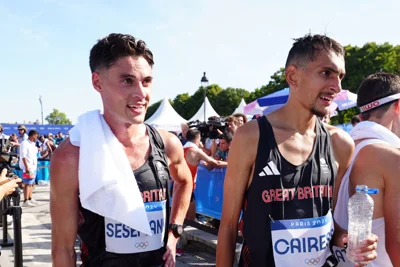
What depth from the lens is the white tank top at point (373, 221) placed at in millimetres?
2416

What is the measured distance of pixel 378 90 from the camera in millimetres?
2611

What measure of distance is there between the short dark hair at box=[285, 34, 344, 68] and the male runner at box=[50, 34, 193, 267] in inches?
34.4

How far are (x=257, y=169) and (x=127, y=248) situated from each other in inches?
32.9

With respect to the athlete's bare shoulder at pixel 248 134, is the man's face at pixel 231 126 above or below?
above

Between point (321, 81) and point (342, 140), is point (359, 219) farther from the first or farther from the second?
point (321, 81)

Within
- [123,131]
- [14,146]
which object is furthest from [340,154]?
[14,146]

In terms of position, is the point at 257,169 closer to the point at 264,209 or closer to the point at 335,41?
the point at 264,209

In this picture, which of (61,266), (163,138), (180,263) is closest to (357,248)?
(163,138)

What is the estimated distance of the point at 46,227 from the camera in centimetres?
845

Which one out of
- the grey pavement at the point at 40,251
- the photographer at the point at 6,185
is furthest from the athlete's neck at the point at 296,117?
the grey pavement at the point at 40,251

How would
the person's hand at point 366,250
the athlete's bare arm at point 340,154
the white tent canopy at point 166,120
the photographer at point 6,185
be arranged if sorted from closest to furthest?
the person's hand at point 366,250, the athlete's bare arm at point 340,154, the photographer at point 6,185, the white tent canopy at point 166,120

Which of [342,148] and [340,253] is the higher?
[342,148]

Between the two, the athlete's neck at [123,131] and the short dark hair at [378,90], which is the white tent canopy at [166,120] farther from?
the athlete's neck at [123,131]

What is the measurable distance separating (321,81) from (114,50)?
1194mm
